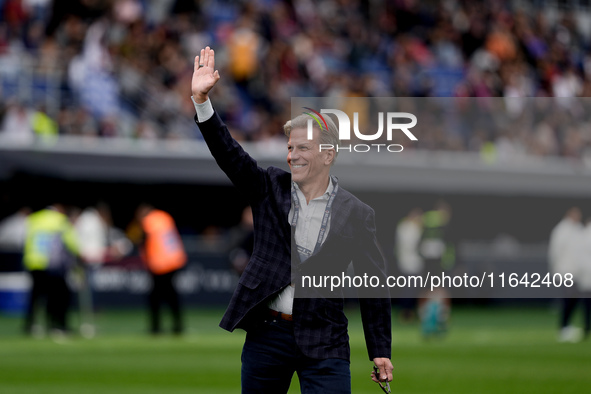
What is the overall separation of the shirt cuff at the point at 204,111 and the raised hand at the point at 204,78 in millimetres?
22

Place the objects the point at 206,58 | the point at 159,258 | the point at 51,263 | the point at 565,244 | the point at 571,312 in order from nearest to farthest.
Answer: the point at 206,58 → the point at 565,244 → the point at 571,312 → the point at 159,258 → the point at 51,263

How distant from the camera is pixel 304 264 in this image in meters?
5.42

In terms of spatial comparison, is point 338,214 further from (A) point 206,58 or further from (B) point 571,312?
(B) point 571,312

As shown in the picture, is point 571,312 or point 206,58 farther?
point 571,312

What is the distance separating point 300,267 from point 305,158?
525 mm

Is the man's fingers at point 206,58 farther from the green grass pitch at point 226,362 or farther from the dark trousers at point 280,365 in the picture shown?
the green grass pitch at point 226,362

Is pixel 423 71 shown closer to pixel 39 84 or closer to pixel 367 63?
pixel 367 63

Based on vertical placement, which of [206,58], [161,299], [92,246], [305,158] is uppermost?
[92,246]

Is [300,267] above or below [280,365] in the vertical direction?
above

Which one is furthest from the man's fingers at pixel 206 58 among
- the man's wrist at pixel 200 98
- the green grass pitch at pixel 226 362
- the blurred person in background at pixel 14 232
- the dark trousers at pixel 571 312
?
the blurred person in background at pixel 14 232

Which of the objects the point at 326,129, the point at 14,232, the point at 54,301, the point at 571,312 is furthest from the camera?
the point at 14,232

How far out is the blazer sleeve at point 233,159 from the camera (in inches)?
208

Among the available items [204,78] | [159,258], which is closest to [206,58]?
[204,78]

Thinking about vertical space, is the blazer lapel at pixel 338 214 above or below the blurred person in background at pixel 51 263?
below
